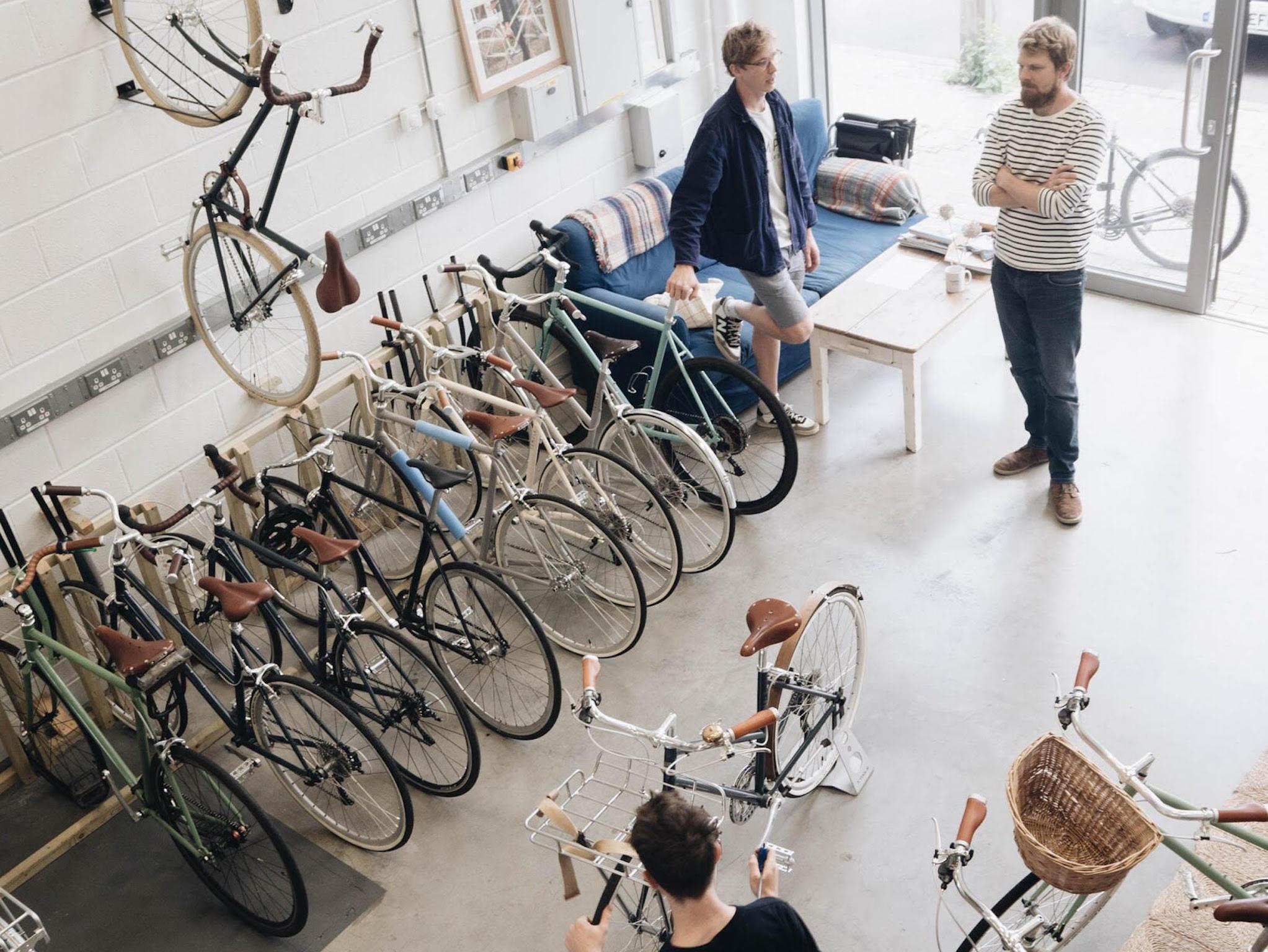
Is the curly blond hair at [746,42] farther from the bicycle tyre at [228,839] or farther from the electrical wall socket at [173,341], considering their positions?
the bicycle tyre at [228,839]

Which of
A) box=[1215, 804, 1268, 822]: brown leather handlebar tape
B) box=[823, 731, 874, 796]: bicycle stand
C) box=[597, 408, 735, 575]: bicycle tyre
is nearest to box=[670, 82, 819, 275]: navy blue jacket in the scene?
box=[597, 408, 735, 575]: bicycle tyre

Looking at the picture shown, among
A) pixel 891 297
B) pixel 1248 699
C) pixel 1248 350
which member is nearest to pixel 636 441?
pixel 891 297

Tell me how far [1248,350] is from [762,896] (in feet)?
12.7

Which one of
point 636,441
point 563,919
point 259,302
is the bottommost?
point 563,919

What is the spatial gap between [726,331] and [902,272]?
858 mm

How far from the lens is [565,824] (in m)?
2.51

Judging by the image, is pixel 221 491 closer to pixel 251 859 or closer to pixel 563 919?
pixel 251 859

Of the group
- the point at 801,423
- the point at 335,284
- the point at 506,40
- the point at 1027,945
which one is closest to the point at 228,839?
the point at 335,284

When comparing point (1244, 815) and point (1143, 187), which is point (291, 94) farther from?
point (1143, 187)

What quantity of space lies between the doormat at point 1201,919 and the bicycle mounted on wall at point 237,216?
270 centimetres

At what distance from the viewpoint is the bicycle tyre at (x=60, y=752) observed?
3895 mm

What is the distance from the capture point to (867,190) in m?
5.91

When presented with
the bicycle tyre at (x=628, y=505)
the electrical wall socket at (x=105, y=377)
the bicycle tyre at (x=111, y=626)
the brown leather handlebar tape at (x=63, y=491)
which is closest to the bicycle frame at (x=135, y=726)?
the bicycle tyre at (x=111, y=626)

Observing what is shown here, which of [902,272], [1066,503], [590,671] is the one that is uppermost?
[590,671]
